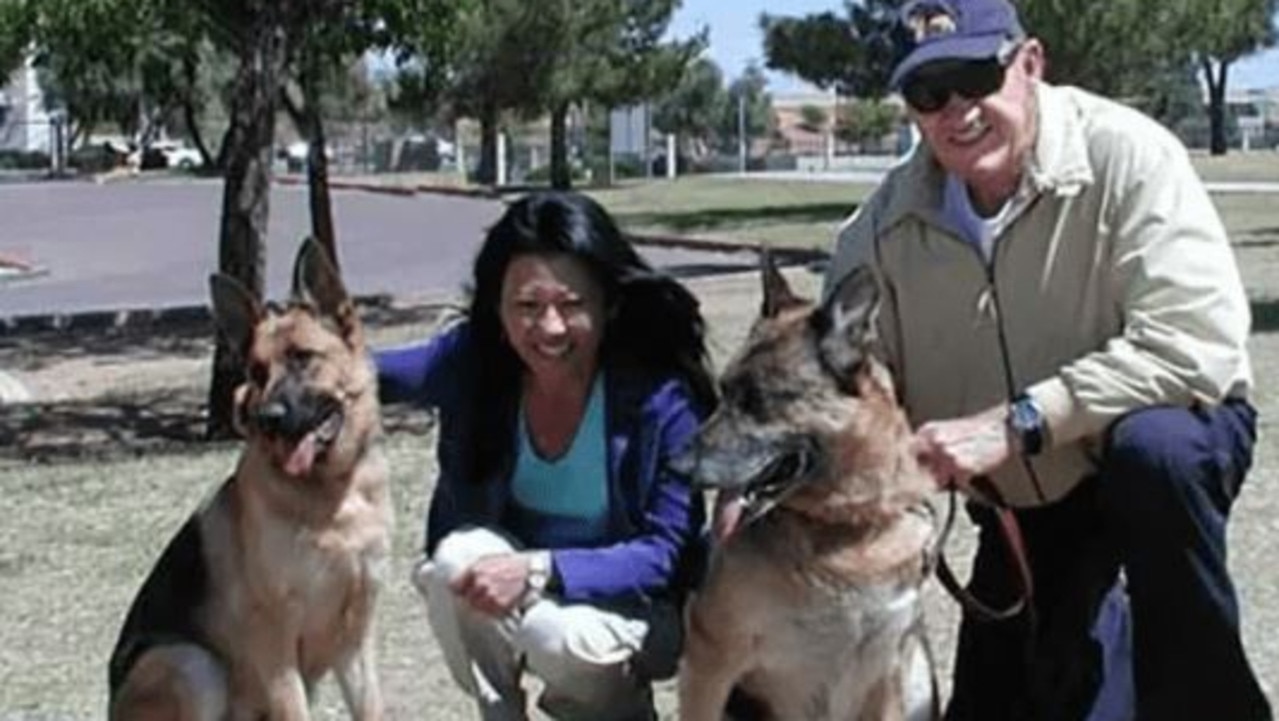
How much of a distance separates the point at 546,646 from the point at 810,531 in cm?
81

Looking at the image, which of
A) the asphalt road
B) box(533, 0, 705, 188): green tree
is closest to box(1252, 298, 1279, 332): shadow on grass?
the asphalt road

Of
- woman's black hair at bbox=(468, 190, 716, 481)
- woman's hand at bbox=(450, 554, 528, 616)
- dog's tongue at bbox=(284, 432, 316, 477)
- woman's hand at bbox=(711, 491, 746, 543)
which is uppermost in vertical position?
woman's black hair at bbox=(468, 190, 716, 481)

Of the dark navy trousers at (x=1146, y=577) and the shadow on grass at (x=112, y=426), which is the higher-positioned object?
the dark navy trousers at (x=1146, y=577)

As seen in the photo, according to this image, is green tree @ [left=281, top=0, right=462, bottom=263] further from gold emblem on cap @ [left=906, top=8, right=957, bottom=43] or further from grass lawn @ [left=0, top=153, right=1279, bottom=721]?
gold emblem on cap @ [left=906, top=8, right=957, bottom=43]

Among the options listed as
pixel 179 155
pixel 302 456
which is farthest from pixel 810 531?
pixel 179 155

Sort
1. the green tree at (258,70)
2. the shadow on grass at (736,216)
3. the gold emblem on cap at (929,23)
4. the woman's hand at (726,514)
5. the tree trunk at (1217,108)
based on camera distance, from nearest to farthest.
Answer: the woman's hand at (726,514) → the gold emblem on cap at (929,23) → the green tree at (258,70) → the shadow on grass at (736,216) → the tree trunk at (1217,108)

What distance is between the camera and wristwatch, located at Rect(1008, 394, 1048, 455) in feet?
14.5

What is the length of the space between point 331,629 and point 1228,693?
6.64 feet

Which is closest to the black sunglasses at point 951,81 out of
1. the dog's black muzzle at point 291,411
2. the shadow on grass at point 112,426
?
the dog's black muzzle at point 291,411

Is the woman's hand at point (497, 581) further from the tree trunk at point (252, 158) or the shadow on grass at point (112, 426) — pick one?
the tree trunk at point (252, 158)

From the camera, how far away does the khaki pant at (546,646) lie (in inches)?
194

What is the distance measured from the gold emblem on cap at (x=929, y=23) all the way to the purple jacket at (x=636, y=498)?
994 millimetres

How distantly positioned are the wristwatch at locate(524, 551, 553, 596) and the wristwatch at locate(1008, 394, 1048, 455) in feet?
3.71

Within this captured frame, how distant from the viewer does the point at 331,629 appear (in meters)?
5.07
